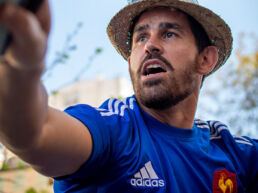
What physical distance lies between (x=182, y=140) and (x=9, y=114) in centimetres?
143

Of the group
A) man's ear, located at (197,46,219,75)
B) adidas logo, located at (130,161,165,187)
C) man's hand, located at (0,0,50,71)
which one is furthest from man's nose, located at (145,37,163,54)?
man's hand, located at (0,0,50,71)

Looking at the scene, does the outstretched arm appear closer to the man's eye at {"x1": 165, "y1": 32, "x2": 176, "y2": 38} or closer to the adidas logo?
the adidas logo

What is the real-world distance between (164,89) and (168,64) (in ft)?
0.73

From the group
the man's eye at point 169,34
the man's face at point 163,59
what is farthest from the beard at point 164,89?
the man's eye at point 169,34

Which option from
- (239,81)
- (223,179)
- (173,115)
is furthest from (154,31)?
(239,81)

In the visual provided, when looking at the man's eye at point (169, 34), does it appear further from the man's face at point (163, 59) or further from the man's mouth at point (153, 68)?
the man's mouth at point (153, 68)

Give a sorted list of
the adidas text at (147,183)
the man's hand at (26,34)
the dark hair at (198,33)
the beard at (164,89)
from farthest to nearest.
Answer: the dark hair at (198,33)
the beard at (164,89)
the adidas text at (147,183)
the man's hand at (26,34)

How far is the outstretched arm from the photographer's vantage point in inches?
31.8

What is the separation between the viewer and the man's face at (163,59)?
86.7 inches

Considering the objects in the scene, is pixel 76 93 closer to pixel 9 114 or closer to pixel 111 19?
pixel 111 19

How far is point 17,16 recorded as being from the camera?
0.75 metres

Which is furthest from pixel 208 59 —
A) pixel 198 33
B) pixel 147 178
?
pixel 147 178

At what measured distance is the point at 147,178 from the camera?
1771 mm

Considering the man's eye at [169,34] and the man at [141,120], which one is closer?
the man at [141,120]
